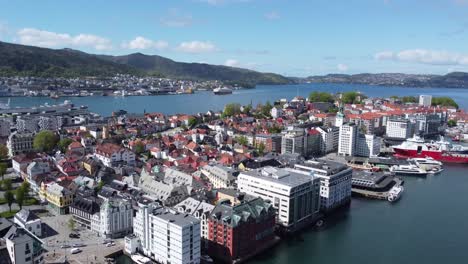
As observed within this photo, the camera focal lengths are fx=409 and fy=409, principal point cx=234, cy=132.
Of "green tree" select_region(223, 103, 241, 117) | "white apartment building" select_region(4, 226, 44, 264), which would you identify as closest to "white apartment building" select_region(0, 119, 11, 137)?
"green tree" select_region(223, 103, 241, 117)

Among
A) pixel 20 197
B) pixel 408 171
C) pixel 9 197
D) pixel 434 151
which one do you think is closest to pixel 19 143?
pixel 9 197

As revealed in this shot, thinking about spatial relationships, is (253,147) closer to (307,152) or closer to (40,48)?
(307,152)

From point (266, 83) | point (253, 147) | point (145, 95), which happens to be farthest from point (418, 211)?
point (266, 83)

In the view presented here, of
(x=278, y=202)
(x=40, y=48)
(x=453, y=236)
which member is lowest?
(x=453, y=236)

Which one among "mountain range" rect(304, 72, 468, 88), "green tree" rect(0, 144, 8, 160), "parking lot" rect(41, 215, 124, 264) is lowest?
"parking lot" rect(41, 215, 124, 264)

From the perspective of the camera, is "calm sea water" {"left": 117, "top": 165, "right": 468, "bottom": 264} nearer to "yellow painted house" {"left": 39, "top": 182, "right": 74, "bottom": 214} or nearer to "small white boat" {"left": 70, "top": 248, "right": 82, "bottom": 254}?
"small white boat" {"left": 70, "top": 248, "right": 82, "bottom": 254}

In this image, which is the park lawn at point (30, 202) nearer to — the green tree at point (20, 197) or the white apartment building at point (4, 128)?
the green tree at point (20, 197)
